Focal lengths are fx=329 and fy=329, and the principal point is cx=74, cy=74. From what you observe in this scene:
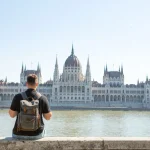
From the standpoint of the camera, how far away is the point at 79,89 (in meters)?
108

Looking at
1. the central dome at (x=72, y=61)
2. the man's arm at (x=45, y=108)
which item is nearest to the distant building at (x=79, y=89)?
the central dome at (x=72, y=61)

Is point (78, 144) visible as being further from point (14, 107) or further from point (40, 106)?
point (14, 107)

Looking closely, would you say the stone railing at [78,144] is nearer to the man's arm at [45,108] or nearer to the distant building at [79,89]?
the man's arm at [45,108]

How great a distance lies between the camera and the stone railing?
4973 millimetres

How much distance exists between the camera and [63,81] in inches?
4294

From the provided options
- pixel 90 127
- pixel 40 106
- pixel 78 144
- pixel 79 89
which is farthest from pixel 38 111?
pixel 79 89

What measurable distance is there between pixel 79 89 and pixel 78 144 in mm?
102740

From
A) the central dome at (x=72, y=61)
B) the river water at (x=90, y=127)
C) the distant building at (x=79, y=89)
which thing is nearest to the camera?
the river water at (x=90, y=127)

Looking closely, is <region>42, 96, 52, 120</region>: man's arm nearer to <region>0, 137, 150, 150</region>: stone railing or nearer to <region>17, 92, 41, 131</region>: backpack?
<region>17, 92, 41, 131</region>: backpack

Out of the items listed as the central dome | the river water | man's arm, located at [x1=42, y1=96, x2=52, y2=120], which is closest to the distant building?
the central dome

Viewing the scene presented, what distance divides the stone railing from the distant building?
99.1 meters

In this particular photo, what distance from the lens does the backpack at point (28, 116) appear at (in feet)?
16.0

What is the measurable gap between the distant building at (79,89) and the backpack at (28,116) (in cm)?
9920

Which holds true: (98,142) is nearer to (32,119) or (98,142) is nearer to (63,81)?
(32,119)
